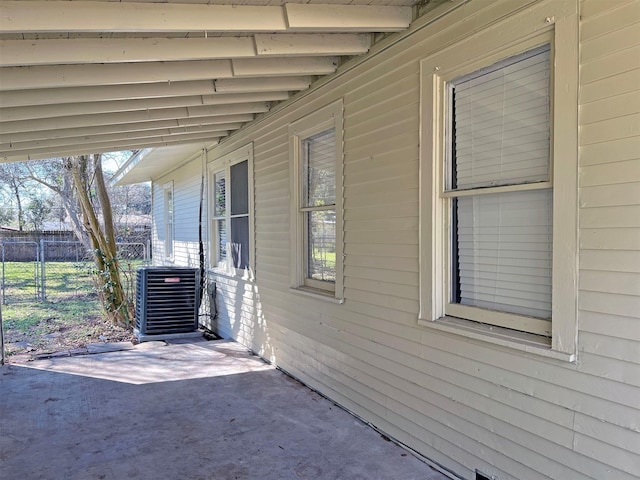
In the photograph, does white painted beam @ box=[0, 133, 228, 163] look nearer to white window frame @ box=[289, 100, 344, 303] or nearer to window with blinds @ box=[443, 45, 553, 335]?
white window frame @ box=[289, 100, 344, 303]

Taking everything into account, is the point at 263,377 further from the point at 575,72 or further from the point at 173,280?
the point at 575,72

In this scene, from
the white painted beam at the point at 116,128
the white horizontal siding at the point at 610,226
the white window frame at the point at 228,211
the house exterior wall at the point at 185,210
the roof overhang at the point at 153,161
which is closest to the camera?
the white horizontal siding at the point at 610,226

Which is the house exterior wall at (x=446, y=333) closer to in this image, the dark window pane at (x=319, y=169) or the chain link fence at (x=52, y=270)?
the dark window pane at (x=319, y=169)

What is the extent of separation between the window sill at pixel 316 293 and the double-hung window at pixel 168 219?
21.3ft

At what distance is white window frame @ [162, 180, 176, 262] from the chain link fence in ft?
2.91

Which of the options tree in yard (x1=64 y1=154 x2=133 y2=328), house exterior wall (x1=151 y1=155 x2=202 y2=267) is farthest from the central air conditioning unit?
tree in yard (x1=64 y1=154 x2=133 y2=328)

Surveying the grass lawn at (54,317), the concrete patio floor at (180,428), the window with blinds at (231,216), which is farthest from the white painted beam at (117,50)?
the grass lawn at (54,317)

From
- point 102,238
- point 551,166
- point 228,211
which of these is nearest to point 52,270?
point 102,238

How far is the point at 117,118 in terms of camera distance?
4.65m

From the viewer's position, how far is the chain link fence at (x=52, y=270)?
37.4 feet

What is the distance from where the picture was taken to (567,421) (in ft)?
6.86

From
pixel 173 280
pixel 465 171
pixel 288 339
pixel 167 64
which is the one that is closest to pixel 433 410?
pixel 465 171

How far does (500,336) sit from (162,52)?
263cm

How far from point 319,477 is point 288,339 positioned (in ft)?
6.79
